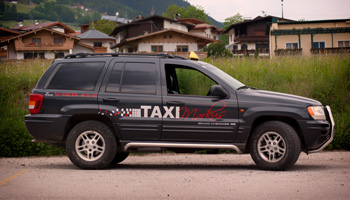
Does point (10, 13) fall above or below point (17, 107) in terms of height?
above

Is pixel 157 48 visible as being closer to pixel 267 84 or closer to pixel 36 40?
pixel 36 40

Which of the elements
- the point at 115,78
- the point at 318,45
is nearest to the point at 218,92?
the point at 115,78

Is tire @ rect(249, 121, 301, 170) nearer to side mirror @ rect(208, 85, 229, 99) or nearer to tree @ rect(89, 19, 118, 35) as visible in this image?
side mirror @ rect(208, 85, 229, 99)

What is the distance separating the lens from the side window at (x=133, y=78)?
847 cm

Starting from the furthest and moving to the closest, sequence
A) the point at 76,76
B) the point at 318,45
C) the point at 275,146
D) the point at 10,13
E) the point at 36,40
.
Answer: the point at 10,13 → the point at 36,40 → the point at 318,45 → the point at 76,76 → the point at 275,146

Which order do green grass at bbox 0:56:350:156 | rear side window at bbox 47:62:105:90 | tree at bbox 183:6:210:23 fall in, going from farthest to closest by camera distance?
tree at bbox 183:6:210:23
green grass at bbox 0:56:350:156
rear side window at bbox 47:62:105:90

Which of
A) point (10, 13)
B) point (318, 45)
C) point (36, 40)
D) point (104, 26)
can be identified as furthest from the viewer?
point (10, 13)

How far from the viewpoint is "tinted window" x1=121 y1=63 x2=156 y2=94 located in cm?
845

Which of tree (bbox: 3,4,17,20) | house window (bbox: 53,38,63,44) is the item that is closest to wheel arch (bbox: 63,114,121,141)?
house window (bbox: 53,38,63,44)

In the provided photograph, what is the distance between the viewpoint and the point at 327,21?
49969 millimetres

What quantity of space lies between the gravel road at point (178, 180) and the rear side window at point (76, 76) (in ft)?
4.73

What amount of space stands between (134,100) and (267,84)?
25.5 ft

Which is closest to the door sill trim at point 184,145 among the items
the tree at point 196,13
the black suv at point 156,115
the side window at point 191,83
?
the black suv at point 156,115

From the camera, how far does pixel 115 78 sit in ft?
28.2
